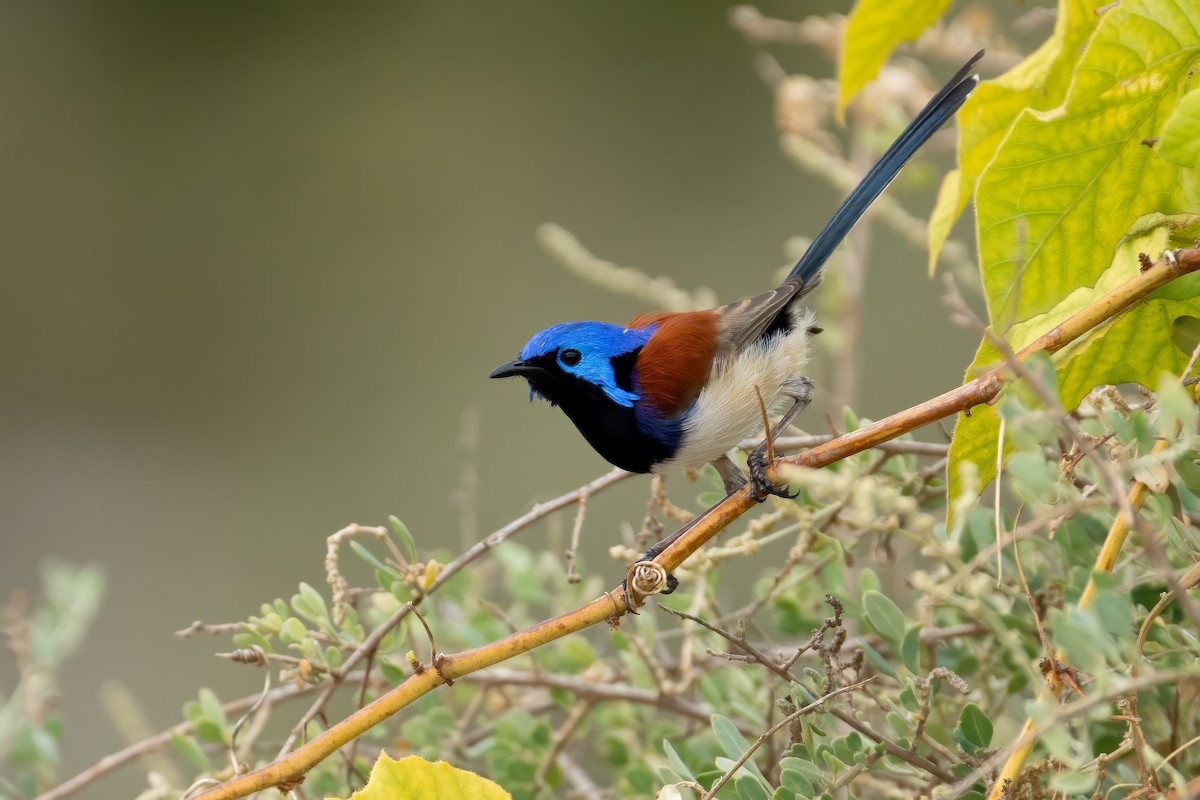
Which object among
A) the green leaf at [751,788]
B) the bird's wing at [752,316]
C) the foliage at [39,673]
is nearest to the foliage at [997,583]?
the green leaf at [751,788]

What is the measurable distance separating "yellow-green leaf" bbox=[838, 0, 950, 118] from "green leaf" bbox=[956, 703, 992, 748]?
782 mm

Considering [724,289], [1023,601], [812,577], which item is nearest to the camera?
[1023,601]

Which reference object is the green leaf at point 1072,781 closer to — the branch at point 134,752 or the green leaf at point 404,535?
the green leaf at point 404,535

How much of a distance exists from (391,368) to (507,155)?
52.1 inches

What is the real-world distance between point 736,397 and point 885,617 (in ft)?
3.00

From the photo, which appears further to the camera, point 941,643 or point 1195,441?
point 941,643

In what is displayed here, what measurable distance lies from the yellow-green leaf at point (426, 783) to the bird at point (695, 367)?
0.91 m

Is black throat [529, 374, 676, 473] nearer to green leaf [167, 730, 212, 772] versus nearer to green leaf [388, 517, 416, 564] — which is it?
green leaf [388, 517, 416, 564]

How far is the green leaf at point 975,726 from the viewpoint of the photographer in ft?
3.81

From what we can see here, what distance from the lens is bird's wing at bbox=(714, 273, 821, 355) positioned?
7.53 ft

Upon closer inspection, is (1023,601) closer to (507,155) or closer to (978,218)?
(978,218)

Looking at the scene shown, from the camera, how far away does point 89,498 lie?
6.01 m

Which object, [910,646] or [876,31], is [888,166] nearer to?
[876,31]

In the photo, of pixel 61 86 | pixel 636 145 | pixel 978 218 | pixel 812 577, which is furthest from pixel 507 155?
pixel 978 218
